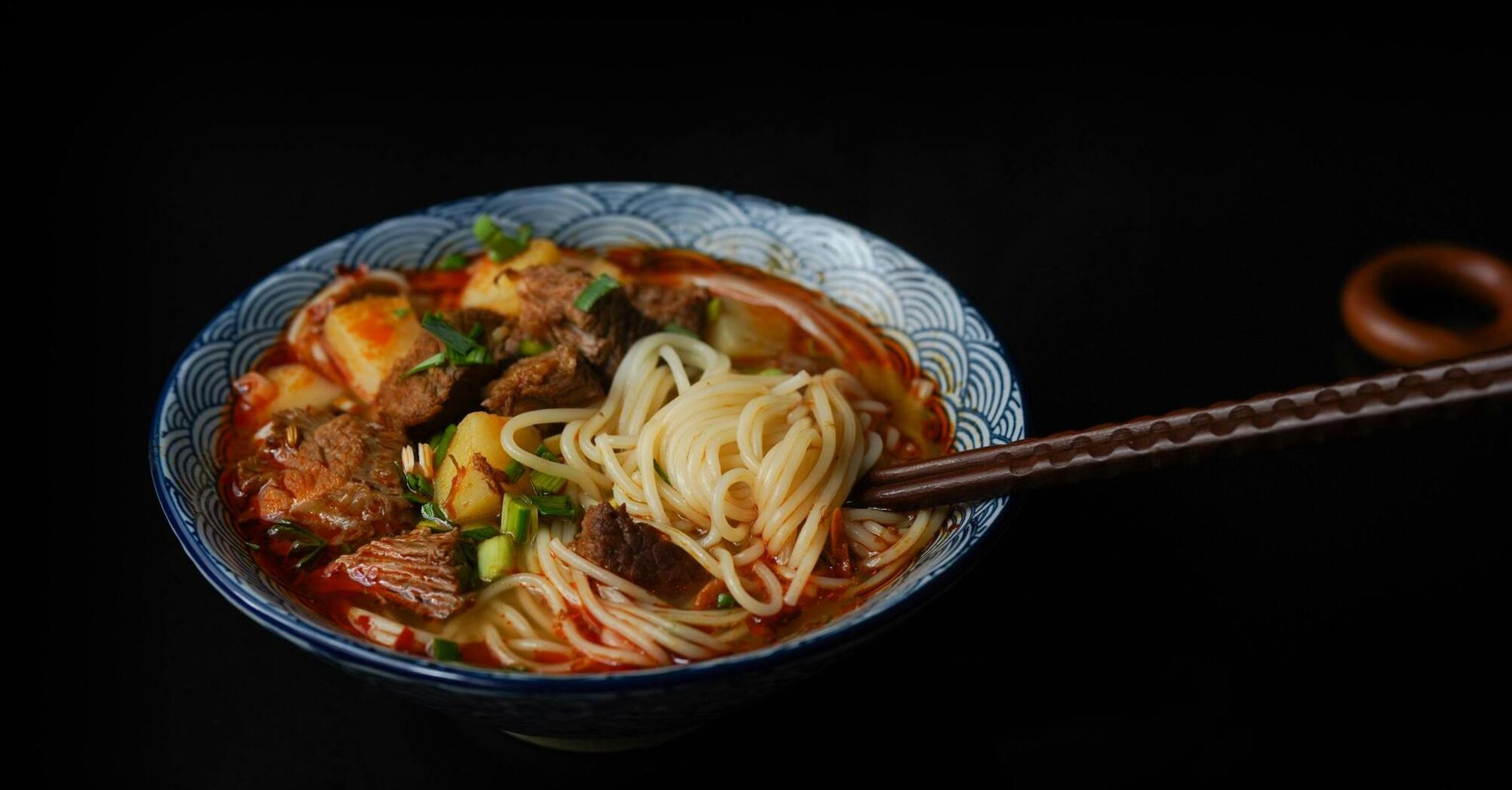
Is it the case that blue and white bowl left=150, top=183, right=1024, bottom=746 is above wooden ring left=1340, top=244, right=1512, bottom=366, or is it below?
below

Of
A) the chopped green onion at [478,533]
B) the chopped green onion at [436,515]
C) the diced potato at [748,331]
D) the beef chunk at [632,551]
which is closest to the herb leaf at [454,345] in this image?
the chopped green onion at [436,515]

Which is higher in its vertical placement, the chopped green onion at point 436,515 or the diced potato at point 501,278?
the diced potato at point 501,278

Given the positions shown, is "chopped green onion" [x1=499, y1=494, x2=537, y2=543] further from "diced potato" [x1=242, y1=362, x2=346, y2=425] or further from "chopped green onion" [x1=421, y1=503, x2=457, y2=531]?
"diced potato" [x1=242, y1=362, x2=346, y2=425]

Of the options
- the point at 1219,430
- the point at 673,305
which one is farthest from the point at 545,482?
the point at 1219,430

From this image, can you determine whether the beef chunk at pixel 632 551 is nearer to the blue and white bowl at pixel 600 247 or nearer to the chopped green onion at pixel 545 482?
the chopped green onion at pixel 545 482

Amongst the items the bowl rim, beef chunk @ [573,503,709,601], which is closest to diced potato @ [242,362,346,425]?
the bowl rim

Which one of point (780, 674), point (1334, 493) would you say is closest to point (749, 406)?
point (780, 674)
